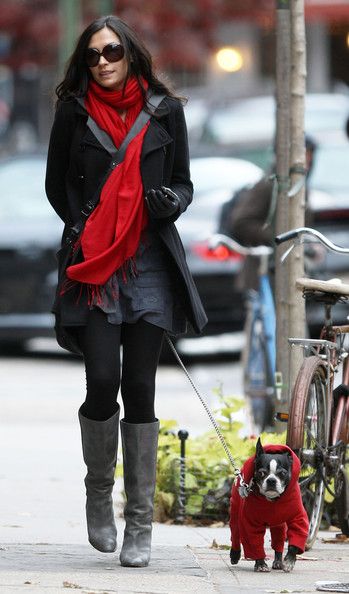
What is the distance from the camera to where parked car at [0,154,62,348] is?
574 inches

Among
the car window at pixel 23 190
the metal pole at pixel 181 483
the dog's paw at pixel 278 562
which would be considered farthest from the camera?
the car window at pixel 23 190

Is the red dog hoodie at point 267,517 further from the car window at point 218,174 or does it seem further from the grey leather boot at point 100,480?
the car window at point 218,174

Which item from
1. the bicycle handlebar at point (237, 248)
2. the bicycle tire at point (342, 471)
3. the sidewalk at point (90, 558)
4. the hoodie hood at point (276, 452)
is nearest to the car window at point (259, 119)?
the bicycle handlebar at point (237, 248)

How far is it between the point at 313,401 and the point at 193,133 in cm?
1333

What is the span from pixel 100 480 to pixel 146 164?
1.10m

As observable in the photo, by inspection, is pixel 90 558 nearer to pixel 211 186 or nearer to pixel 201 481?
pixel 201 481

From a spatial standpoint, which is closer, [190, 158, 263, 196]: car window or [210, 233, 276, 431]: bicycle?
[210, 233, 276, 431]: bicycle

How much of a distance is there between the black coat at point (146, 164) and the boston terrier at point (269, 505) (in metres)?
0.55

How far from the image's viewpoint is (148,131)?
597 centimetres

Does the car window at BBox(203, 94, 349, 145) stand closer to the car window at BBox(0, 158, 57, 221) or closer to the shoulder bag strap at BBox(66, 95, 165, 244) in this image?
the car window at BBox(0, 158, 57, 221)

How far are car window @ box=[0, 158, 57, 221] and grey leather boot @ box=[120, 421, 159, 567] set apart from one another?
896cm

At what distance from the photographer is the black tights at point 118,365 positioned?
588 centimetres

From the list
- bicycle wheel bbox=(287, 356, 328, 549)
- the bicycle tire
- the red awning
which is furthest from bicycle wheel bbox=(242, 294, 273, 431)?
the red awning

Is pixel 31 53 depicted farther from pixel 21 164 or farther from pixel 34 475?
pixel 34 475
